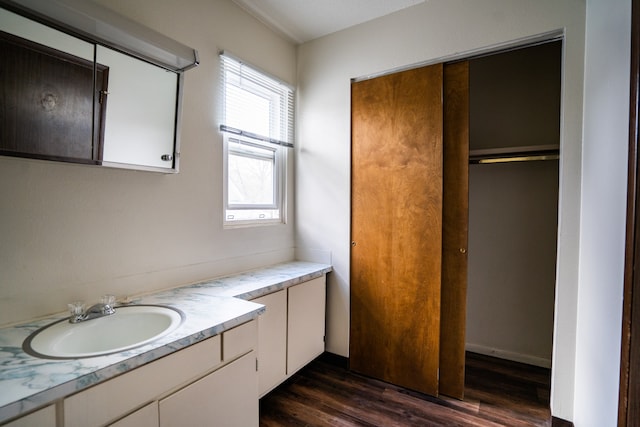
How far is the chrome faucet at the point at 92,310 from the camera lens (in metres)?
1.29

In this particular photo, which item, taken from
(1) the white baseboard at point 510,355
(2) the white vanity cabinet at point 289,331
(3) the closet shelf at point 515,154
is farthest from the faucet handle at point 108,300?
(1) the white baseboard at point 510,355

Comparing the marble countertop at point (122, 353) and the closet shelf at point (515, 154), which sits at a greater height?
the closet shelf at point (515, 154)

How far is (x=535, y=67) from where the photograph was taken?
2.51m

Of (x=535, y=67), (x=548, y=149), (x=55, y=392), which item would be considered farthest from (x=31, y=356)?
(x=535, y=67)

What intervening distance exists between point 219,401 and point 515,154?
2628 mm

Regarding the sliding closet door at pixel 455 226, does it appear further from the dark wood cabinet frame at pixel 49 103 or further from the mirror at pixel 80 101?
the dark wood cabinet frame at pixel 49 103

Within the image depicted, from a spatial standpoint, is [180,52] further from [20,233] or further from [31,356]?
[31,356]

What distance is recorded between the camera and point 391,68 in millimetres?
2277

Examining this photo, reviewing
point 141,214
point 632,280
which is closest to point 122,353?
point 141,214

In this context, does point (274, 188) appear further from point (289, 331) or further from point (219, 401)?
point (219, 401)

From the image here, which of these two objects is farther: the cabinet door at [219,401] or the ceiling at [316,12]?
the ceiling at [316,12]

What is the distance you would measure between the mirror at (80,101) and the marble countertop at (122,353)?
0.70m

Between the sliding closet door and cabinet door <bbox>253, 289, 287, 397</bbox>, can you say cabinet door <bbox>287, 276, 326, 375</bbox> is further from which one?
the sliding closet door

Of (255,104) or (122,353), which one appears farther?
(255,104)
